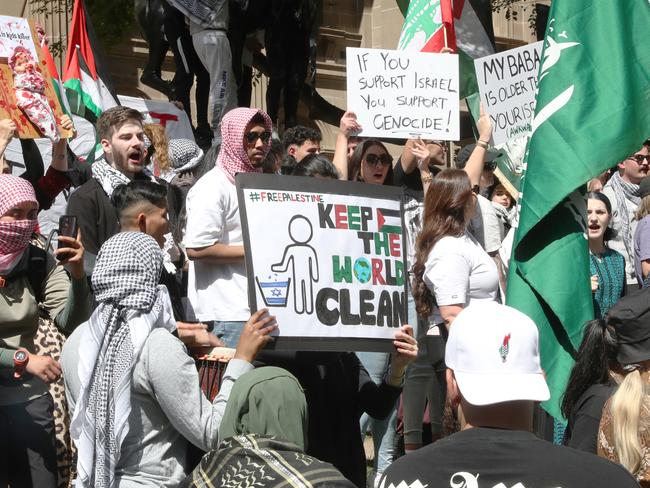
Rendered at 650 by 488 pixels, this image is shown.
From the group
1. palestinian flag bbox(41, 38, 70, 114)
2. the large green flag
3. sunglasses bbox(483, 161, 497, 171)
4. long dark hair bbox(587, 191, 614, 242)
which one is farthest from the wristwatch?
sunglasses bbox(483, 161, 497, 171)

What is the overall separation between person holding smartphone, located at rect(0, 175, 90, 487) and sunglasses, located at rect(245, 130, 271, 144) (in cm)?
126

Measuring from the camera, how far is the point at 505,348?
3.21 m

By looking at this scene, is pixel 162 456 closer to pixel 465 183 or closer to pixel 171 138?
pixel 465 183

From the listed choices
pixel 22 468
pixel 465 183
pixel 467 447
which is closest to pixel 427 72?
pixel 465 183

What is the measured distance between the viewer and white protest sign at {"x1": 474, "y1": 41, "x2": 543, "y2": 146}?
368 inches

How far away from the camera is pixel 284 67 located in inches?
411

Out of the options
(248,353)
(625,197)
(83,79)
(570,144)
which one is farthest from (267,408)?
(625,197)

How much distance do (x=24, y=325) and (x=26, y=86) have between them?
8.97 ft

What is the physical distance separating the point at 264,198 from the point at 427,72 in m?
3.12

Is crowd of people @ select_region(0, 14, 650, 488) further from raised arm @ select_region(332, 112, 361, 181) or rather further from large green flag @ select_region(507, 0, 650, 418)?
large green flag @ select_region(507, 0, 650, 418)

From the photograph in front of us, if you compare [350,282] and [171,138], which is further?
[171,138]

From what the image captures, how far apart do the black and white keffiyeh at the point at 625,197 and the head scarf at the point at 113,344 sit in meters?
5.19

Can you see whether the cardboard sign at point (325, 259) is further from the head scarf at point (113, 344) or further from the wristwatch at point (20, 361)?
the wristwatch at point (20, 361)

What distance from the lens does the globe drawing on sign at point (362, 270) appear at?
5.54 metres
